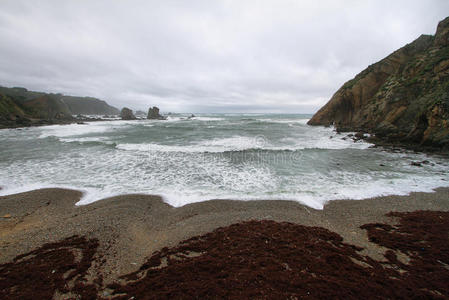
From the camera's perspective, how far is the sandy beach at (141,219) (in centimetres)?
407

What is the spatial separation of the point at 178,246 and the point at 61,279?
2107mm

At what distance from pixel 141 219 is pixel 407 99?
29776mm

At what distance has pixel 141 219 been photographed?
18.2ft

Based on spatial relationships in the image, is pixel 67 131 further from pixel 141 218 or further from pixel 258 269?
pixel 258 269

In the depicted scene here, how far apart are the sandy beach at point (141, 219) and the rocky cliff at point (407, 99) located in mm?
11551

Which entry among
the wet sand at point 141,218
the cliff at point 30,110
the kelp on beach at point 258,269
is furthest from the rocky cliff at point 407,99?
the cliff at point 30,110

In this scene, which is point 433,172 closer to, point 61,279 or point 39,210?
point 61,279

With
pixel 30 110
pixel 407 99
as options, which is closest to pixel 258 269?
pixel 407 99

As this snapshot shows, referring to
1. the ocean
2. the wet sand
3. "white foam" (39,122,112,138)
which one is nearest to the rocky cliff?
the ocean

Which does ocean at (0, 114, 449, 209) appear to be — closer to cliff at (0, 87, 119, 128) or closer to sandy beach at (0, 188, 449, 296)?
sandy beach at (0, 188, 449, 296)

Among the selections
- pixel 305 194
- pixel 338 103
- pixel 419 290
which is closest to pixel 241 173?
pixel 305 194

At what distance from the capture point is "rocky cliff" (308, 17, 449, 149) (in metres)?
14.5

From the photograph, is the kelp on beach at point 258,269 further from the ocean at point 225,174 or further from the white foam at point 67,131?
the white foam at point 67,131

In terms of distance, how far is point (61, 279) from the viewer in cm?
311
